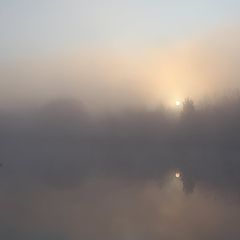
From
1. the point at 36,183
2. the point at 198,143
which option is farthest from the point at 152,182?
the point at 198,143

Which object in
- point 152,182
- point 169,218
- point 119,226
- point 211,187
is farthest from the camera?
point 152,182

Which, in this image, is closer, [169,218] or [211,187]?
[169,218]

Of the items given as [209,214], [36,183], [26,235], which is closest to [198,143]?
[36,183]

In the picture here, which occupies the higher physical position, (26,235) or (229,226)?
(26,235)

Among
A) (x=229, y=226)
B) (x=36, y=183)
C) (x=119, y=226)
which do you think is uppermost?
(x=36, y=183)

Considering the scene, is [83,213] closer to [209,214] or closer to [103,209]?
[103,209]

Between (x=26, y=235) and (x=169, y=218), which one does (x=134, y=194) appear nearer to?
(x=169, y=218)

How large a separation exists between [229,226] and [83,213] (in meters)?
7.94

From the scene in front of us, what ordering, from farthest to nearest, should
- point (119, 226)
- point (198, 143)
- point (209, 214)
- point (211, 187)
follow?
point (198, 143) → point (211, 187) → point (209, 214) → point (119, 226)

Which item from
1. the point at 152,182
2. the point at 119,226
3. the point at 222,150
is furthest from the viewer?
the point at 222,150

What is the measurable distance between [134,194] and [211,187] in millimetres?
9159

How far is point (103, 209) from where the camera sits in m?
22.4

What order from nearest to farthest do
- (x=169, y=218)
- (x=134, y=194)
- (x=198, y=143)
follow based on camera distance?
1. (x=169, y=218)
2. (x=134, y=194)
3. (x=198, y=143)

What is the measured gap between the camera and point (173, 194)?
29.5m
